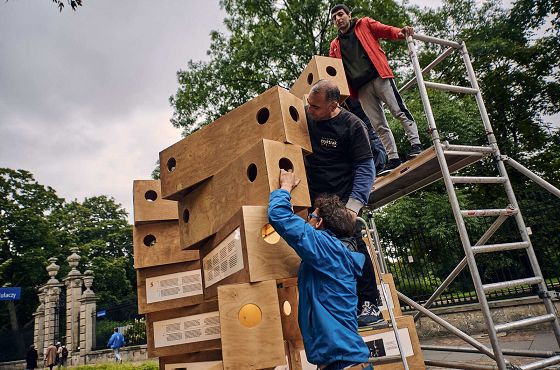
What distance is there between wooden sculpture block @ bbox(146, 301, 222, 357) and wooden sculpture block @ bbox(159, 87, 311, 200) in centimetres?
113

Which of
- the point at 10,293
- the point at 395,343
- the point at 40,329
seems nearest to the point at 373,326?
the point at 395,343

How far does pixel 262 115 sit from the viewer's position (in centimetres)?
262

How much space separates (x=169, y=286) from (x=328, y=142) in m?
2.07

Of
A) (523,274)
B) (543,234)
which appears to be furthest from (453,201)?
(523,274)

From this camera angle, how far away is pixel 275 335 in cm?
202

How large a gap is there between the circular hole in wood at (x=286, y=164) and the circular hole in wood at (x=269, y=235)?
408 millimetres

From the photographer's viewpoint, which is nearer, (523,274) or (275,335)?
(275,335)

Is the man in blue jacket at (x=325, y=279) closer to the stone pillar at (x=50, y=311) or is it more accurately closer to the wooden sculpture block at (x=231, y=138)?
the wooden sculpture block at (x=231, y=138)

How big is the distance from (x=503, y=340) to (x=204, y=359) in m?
5.55

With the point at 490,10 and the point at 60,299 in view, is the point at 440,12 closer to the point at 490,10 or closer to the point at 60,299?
the point at 490,10

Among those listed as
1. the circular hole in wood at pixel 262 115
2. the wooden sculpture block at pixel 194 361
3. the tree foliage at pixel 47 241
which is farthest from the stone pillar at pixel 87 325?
the circular hole in wood at pixel 262 115

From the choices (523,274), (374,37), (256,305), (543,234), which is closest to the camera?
(256,305)

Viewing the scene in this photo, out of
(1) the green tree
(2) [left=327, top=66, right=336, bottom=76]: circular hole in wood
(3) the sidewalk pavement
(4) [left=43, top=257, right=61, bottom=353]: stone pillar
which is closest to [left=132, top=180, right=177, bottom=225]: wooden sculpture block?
(2) [left=327, top=66, right=336, bottom=76]: circular hole in wood

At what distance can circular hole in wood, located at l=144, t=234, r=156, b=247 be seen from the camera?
359 centimetres
